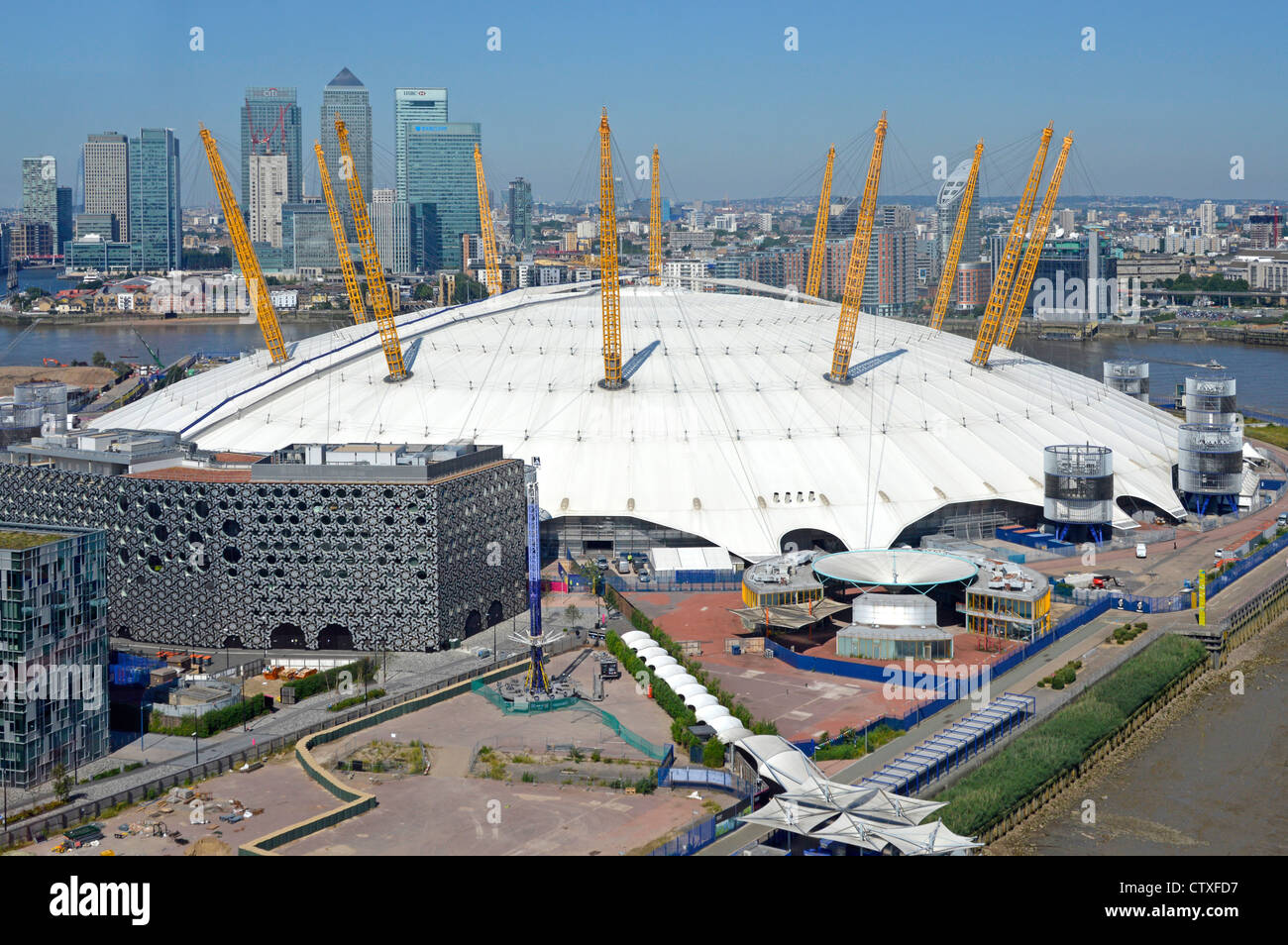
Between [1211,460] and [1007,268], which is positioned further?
[1007,268]

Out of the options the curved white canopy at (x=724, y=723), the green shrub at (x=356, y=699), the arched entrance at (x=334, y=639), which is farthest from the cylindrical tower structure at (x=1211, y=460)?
the green shrub at (x=356, y=699)

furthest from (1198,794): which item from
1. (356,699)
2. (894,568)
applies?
(356,699)

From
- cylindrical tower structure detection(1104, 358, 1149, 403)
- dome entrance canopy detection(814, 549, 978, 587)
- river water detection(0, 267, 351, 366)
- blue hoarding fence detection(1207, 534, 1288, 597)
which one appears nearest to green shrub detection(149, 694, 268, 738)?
dome entrance canopy detection(814, 549, 978, 587)

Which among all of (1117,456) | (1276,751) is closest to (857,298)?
(1117,456)

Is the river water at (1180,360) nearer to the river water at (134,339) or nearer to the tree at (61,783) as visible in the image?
the river water at (134,339)

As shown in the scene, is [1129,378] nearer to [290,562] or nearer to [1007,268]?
[1007,268]
